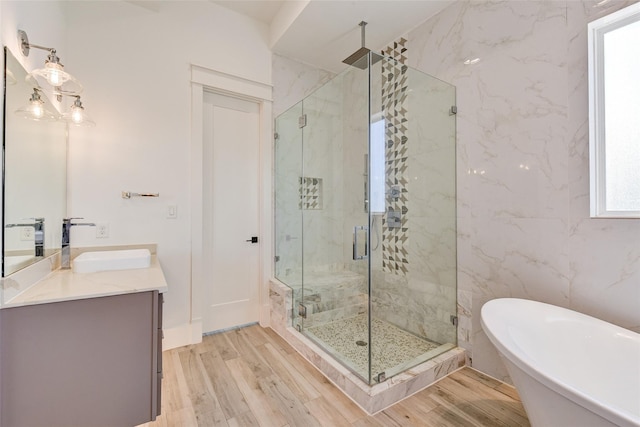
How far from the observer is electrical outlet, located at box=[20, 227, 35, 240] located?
1.37 metres

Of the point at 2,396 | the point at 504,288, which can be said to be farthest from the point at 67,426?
the point at 504,288

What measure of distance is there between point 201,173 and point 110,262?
1050 millimetres

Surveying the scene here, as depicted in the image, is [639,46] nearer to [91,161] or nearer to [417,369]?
[417,369]

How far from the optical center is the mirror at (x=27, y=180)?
4.05 feet

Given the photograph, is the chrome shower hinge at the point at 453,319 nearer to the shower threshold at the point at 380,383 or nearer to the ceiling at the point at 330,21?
the shower threshold at the point at 380,383

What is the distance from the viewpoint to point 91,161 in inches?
83.2

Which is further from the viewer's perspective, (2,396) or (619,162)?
(619,162)

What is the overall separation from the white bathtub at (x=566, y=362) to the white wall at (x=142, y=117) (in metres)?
2.38

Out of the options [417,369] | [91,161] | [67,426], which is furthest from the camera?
[91,161]

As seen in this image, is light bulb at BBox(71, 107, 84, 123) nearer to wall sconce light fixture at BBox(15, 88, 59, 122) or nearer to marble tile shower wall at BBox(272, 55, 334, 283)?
wall sconce light fixture at BBox(15, 88, 59, 122)

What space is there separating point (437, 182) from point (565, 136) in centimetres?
83

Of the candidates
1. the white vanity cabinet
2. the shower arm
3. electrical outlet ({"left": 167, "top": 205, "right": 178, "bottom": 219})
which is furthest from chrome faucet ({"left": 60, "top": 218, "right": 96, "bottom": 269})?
the shower arm

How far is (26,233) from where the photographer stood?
141cm

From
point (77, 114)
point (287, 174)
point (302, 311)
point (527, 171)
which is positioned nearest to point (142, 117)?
point (77, 114)
